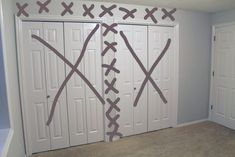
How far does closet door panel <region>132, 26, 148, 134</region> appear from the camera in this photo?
10.8 ft

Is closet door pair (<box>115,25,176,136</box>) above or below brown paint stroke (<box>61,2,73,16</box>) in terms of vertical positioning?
below

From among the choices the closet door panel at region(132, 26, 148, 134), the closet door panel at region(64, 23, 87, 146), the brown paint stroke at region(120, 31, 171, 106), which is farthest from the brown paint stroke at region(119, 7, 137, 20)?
the closet door panel at region(64, 23, 87, 146)

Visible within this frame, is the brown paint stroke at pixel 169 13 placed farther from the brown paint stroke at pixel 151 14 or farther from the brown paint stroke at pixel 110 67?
the brown paint stroke at pixel 110 67

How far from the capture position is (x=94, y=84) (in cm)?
308

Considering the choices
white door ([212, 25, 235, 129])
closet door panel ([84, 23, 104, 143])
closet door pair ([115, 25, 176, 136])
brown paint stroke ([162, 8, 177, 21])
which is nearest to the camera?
closet door panel ([84, 23, 104, 143])

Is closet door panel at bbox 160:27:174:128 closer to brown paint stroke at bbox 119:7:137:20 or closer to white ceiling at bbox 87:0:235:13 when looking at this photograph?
white ceiling at bbox 87:0:235:13

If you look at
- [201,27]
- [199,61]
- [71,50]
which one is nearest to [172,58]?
[199,61]

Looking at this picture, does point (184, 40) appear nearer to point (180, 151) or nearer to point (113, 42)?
point (113, 42)

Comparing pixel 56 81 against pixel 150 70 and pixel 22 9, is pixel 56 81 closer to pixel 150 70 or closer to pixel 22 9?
pixel 22 9

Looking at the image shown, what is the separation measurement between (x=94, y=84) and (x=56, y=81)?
0.60m

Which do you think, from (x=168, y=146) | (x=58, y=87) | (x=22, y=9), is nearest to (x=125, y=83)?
(x=58, y=87)

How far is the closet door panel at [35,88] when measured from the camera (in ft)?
8.88

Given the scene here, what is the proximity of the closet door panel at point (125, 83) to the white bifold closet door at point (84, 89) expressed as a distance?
348 mm

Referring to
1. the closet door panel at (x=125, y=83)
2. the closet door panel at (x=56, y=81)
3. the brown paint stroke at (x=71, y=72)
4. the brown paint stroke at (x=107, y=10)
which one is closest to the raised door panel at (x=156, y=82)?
the closet door panel at (x=125, y=83)
